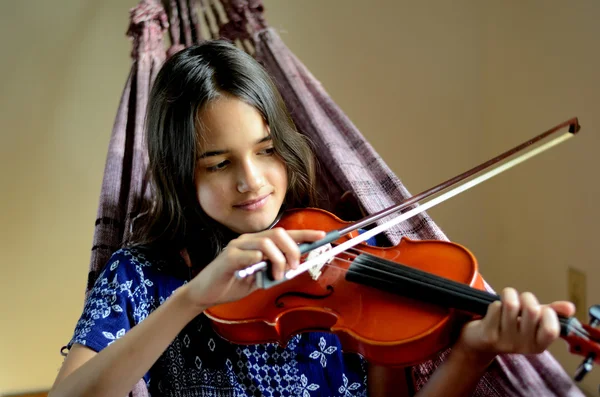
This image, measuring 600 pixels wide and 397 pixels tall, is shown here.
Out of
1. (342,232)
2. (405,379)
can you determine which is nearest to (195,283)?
(342,232)

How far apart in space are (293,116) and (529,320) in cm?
69

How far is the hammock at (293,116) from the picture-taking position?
3.04 ft

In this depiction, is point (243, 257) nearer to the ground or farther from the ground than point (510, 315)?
farther from the ground

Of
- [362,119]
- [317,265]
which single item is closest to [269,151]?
[317,265]

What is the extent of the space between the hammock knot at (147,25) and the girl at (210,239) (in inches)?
13.4

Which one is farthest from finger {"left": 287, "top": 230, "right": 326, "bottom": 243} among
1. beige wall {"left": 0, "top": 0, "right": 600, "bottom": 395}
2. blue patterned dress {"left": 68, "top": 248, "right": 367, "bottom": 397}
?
beige wall {"left": 0, "top": 0, "right": 600, "bottom": 395}

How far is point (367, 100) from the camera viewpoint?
5.20ft

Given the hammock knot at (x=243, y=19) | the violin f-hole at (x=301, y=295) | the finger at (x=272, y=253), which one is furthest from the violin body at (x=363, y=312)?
the hammock knot at (x=243, y=19)

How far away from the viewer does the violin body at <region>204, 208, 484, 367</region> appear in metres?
0.59

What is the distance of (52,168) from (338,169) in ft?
2.99

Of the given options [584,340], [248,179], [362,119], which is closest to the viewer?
[584,340]

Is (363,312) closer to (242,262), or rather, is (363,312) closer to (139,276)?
(242,262)

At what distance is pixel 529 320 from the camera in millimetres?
527

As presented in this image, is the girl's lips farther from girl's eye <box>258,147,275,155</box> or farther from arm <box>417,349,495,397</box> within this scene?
arm <box>417,349,495,397</box>
